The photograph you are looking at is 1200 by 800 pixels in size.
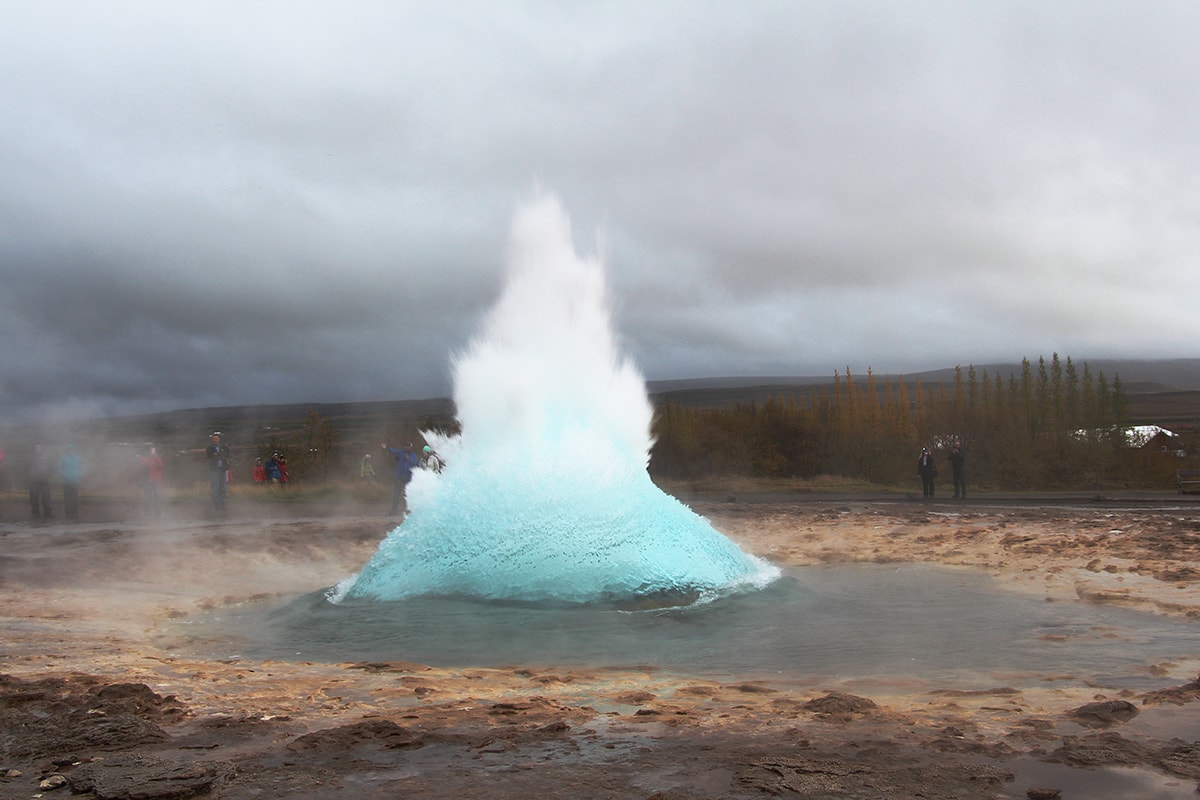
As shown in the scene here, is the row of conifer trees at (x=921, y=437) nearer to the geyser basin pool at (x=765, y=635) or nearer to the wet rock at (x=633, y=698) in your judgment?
the geyser basin pool at (x=765, y=635)

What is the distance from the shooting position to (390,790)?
3586 millimetres

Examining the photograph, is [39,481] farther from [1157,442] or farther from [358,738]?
[1157,442]

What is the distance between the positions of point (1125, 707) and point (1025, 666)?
1387 millimetres

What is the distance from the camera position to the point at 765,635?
23.2 ft

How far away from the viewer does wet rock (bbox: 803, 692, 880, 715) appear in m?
4.66

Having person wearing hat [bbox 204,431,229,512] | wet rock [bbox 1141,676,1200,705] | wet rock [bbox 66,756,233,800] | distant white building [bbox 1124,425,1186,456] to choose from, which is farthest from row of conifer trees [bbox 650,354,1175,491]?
wet rock [bbox 66,756,233,800]

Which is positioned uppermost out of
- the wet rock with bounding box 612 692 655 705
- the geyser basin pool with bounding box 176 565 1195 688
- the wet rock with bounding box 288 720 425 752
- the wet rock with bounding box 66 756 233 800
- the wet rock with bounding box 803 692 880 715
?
the wet rock with bounding box 66 756 233 800

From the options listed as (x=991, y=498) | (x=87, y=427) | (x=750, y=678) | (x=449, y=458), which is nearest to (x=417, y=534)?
(x=449, y=458)

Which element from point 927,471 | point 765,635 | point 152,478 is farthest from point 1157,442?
point 152,478

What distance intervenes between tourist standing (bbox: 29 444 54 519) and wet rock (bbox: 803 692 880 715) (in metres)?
15.7

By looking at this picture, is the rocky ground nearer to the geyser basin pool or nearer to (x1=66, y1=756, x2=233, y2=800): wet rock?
(x1=66, y1=756, x2=233, y2=800): wet rock

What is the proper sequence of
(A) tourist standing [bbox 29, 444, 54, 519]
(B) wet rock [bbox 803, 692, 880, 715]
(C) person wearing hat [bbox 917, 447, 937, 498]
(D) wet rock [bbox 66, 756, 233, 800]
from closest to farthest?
(D) wet rock [bbox 66, 756, 233, 800] < (B) wet rock [bbox 803, 692, 880, 715] < (A) tourist standing [bbox 29, 444, 54, 519] < (C) person wearing hat [bbox 917, 447, 937, 498]

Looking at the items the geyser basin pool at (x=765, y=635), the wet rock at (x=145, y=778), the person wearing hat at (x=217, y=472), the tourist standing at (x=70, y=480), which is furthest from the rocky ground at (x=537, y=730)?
the person wearing hat at (x=217, y=472)

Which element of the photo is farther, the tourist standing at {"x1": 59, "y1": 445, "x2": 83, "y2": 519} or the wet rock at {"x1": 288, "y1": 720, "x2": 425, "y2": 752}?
the tourist standing at {"x1": 59, "y1": 445, "x2": 83, "y2": 519}
